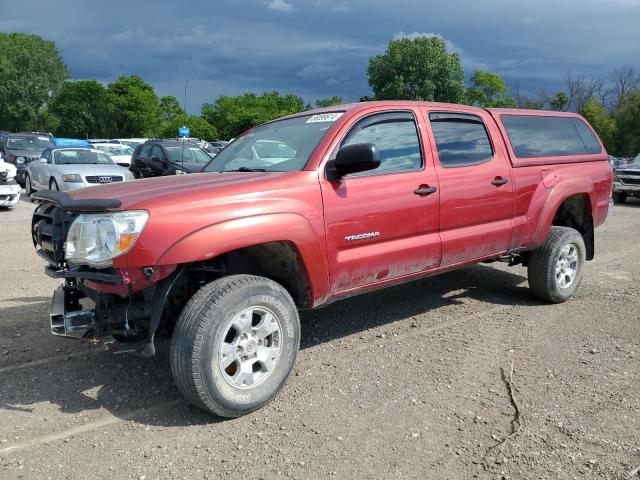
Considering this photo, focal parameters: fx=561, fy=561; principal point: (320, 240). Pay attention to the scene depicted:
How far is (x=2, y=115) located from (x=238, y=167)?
3590 inches

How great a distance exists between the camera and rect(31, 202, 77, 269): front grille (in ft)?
10.9

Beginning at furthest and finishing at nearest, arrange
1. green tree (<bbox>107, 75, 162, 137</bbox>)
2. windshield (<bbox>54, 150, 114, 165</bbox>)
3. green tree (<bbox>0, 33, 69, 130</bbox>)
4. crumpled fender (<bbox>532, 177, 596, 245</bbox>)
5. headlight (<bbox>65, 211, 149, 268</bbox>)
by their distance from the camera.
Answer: green tree (<bbox>0, 33, 69, 130</bbox>)
green tree (<bbox>107, 75, 162, 137</bbox>)
windshield (<bbox>54, 150, 114, 165</bbox>)
crumpled fender (<bbox>532, 177, 596, 245</bbox>)
headlight (<bbox>65, 211, 149, 268</bbox>)

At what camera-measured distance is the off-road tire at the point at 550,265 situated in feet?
17.9

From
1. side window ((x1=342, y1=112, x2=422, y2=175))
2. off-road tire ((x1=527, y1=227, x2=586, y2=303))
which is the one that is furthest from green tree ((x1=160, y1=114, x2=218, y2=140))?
side window ((x1=342, y1=112, x2=422, y2=175))

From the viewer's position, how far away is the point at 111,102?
73.4 metres

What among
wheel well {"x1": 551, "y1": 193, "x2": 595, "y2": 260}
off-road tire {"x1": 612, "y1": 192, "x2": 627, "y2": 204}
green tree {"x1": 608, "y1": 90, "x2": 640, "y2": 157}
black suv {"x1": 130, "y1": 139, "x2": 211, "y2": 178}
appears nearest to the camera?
wheel well {"x1": 551, "y1": 193, "x2": 595, "y2": 260}

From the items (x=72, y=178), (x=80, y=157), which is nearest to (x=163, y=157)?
(x=80, y=157)

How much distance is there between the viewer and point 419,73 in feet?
206

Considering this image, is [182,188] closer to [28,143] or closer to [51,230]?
[51,230]

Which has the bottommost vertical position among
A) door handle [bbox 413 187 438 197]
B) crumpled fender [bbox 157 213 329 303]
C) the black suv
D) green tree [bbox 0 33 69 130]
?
crumpled fender [bbox 157 213 329 303]

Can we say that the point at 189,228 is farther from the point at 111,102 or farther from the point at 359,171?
the point at 111,102

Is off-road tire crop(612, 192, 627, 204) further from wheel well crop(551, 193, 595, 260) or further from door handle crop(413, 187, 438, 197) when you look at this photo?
door handle crop(413, 187, 438, 197)

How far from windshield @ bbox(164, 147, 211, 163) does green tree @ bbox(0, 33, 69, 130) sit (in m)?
77.3

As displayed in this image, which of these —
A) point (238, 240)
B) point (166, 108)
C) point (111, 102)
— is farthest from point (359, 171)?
point (166, 108)
